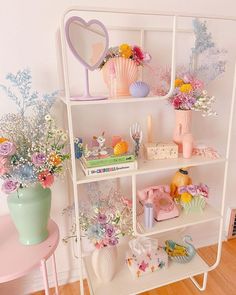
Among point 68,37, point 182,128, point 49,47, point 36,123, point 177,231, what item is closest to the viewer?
point 68,37

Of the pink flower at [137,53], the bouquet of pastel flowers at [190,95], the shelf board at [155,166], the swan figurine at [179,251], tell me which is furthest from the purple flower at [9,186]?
the swan figurine at [179,251]

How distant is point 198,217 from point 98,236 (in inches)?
23.2

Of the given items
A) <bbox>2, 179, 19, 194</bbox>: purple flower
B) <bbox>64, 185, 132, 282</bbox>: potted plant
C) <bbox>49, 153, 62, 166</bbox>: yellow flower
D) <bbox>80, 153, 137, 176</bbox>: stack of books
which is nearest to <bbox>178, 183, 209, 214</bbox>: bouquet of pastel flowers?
<bbox>64, 185, 132, 282</bbox>: potted plant

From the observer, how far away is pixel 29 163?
1.03 m

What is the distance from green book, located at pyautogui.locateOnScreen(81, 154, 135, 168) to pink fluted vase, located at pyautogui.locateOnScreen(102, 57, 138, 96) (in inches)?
11.4

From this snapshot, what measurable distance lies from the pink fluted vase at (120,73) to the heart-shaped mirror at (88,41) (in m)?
0.07

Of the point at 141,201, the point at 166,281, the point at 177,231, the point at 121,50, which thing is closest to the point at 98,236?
the point at 141,201

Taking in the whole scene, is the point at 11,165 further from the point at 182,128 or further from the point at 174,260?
the point at 174,260

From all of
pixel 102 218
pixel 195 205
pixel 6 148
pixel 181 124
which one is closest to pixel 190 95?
pixel 181 124

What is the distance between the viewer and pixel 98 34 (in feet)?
3.49

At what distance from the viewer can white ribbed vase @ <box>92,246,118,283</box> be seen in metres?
1.35

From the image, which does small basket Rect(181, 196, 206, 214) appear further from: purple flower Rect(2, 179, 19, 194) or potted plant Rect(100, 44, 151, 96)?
purple flower Rect(2, 179, 19, 194)

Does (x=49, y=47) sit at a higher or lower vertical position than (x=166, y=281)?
higher

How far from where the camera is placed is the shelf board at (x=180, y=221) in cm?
134
